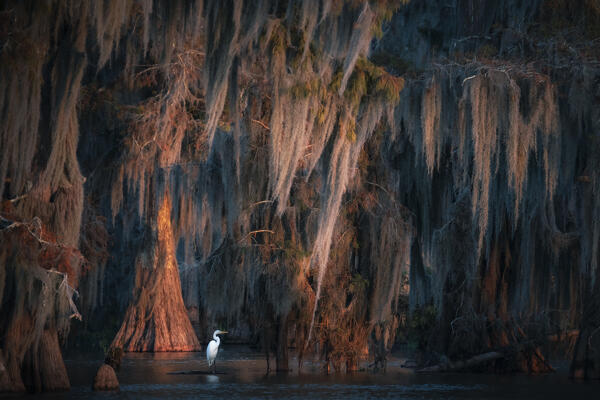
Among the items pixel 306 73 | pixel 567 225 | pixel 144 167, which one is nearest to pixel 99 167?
pixel 144 167

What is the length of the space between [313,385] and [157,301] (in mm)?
13108

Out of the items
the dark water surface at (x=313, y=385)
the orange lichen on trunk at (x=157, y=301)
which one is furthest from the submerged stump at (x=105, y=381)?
the orange lichen on trunk at (x=157, y=301)

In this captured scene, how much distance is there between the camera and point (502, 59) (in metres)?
20.0

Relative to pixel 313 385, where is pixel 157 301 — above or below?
above

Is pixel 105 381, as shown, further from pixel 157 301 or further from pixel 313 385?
pixel 157 301

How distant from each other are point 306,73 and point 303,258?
7089mm

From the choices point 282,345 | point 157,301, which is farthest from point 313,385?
point 157,301

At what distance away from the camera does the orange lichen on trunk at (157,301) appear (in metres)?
30.7

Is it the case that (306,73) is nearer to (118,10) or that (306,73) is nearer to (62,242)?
(118,10)

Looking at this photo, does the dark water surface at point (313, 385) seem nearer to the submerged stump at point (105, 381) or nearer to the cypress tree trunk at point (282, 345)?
the submerged stump at point (105, 381)

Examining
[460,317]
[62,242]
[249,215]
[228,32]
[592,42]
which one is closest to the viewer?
[228,32]

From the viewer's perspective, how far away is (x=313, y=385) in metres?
18.6

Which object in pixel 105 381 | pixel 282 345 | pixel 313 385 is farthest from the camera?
pixel 282 345

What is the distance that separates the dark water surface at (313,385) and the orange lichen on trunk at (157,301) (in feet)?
19.3
